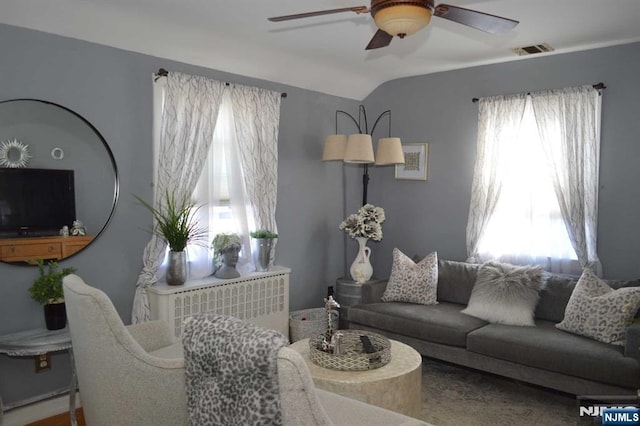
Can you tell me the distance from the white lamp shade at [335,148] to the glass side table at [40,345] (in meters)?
2.64

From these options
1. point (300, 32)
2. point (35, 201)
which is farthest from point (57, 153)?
point (300, 32)

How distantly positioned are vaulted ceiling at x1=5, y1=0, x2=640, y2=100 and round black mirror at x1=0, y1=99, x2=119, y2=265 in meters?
0.58

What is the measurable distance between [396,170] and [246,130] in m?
1.84

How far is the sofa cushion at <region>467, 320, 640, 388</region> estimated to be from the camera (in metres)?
2.93

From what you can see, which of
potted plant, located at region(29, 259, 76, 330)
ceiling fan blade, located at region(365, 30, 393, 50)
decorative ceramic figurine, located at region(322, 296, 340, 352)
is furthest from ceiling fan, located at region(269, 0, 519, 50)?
potted plant, located at region(29, 259, 76, 330)

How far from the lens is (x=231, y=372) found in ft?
5.08

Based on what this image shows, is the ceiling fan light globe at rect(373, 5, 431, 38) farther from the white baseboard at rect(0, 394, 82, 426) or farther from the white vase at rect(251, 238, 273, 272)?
the white baseboard at rect(0, 394, 82, 426)

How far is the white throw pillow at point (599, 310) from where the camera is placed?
3.15 meters

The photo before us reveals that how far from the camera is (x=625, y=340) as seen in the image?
303 cm

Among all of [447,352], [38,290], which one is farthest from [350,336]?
[38,290]

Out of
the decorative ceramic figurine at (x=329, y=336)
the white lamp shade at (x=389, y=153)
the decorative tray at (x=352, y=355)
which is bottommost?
the decorative tray at (x=352, y=355)

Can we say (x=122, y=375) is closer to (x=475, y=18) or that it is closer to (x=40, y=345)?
(x=40, y=345)

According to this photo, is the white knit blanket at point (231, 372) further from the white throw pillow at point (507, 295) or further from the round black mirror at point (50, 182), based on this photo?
the white throw pillow at point (507, 295)

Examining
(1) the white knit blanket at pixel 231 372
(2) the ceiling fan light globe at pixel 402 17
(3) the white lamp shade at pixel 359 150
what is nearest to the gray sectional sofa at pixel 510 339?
(3) the white lamp shade at pixel 359 150
